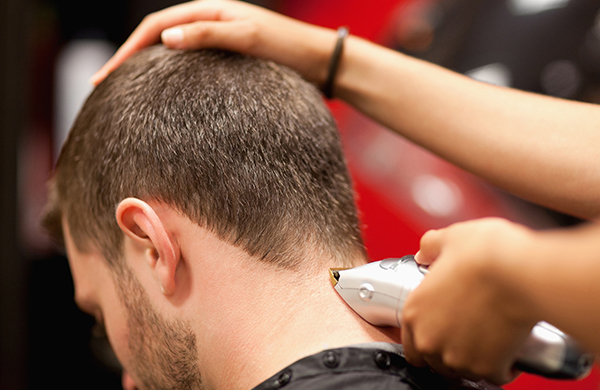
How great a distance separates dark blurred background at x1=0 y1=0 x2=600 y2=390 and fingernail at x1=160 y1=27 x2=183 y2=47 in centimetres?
112

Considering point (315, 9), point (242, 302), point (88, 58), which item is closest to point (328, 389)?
point (242, 302)

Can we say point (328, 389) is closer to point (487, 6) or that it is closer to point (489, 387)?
point (489, 387)

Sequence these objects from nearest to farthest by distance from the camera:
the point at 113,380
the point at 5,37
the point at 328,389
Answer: the point at 328,389, the point at 5,37, the point at 113,380

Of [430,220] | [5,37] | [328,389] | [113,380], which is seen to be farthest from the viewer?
[113,380]

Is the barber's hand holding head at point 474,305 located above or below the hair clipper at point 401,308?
above

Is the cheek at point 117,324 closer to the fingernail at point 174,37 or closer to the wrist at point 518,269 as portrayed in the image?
the fingernail at point 174,37

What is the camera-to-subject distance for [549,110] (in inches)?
37.9

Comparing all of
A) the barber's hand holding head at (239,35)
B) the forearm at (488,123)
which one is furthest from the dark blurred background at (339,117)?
the barber's hand holding head at (239,35)

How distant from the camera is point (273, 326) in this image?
75 cm

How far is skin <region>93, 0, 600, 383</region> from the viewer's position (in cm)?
44

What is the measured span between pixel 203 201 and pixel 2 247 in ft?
6.47

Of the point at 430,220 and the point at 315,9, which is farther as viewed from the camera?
the point at 315,9

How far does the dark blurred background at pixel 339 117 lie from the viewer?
192 centimetres

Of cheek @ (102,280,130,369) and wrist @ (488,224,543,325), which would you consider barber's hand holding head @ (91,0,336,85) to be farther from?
wrist @ (488,224,543,325)
